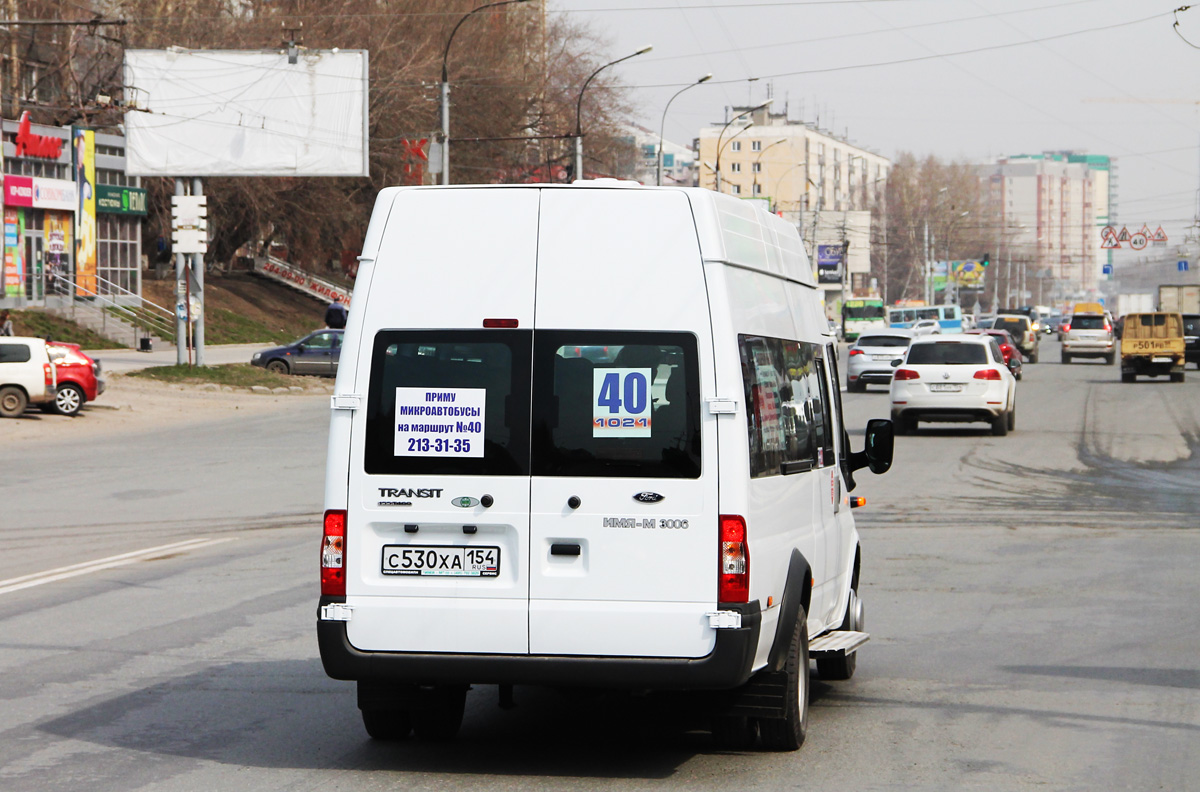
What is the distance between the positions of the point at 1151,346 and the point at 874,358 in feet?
30.5

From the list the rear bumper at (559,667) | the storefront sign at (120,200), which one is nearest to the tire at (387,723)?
the rear bumper at (559,667)

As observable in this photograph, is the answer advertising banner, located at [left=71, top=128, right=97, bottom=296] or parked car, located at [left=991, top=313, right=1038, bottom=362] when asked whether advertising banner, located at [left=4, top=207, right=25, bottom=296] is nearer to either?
advertising banner, located at [left=71, top=128, right=97, bottom=296]

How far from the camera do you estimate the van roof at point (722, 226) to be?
5.92m

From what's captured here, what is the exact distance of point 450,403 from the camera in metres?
5.79

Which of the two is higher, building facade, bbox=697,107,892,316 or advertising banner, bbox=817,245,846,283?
building facade, bbox=697,107,892,316

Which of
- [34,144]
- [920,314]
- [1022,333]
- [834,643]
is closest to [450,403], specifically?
[834,643]

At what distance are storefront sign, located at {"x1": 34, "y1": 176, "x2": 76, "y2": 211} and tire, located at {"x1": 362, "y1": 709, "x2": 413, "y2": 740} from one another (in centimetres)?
4854

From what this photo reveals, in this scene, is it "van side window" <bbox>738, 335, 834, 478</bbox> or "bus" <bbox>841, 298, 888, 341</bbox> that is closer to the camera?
"van side window" <bbox>738, 335, 834, 478</bbox>

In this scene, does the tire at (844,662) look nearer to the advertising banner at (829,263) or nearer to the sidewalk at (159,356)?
the sidewalk at (159,356)

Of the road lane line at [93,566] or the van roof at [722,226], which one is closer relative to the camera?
the van roof at [722,226]

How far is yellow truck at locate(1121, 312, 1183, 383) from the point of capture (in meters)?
42.7

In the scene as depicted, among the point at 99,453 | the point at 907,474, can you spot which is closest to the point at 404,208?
the point at 907,474

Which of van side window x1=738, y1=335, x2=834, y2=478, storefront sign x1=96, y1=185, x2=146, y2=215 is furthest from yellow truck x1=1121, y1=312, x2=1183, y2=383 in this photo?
van side window x1=738, y1=335, x2=834, y2=478

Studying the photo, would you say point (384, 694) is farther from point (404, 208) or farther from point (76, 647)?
point (76, 647)
